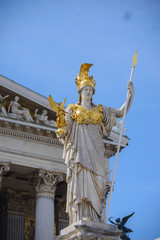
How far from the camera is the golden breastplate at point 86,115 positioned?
364 inches

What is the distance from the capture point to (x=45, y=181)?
23.5 m

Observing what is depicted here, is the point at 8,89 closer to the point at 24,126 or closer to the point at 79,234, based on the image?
the point at 24,126

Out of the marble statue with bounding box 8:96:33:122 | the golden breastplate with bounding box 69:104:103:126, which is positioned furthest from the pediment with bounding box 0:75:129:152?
the golden breastplate with bounding box 69:104:103:126

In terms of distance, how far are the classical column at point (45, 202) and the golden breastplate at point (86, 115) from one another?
42.2ft

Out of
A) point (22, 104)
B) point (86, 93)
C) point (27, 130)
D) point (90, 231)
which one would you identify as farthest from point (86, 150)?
point (22, 104)

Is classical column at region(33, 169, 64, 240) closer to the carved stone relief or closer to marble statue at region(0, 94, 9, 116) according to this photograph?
the carved stone relief

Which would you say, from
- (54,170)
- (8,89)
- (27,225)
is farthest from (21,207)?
(8,89)

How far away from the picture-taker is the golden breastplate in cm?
924

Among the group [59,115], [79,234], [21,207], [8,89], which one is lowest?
[79,234]

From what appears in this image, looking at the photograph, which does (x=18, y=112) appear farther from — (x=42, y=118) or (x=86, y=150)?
(x=86, y=150)

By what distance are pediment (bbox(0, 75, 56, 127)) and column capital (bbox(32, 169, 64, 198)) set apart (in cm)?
220

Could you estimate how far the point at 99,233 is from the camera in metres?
8.17

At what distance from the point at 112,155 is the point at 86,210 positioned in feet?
58.0

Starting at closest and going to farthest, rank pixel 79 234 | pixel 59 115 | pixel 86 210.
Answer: pixel 79 234 < pixel 86 210 < pixel 59 115
